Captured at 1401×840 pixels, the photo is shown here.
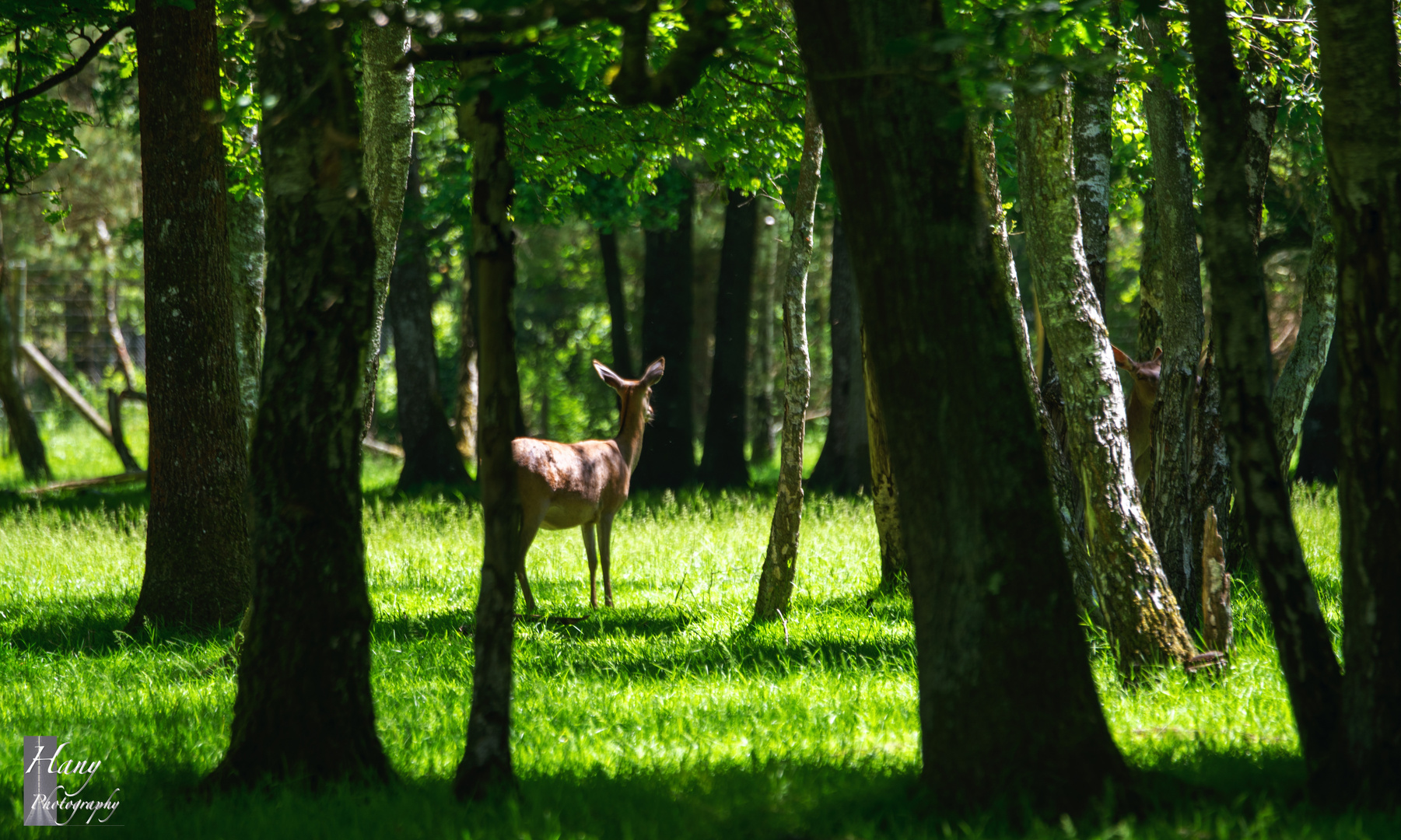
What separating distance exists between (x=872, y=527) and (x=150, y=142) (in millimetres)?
8168

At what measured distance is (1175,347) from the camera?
6992 mm

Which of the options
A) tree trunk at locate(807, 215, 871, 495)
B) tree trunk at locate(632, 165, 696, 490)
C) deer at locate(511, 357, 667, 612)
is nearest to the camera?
deer at locate(511, 357, 667, 612)

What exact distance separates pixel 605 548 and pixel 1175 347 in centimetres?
441

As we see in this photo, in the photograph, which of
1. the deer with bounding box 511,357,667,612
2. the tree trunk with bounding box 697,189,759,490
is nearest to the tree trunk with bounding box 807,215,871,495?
the tree trunk with bounding box 697,189,759,490

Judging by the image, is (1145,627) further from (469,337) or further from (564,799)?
(469,337)

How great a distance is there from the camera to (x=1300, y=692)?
13.1ft

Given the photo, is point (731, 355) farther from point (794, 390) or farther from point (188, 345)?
point (188, 345)

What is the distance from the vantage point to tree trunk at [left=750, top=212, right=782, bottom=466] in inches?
1095

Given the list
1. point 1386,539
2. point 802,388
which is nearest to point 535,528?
point 802,388

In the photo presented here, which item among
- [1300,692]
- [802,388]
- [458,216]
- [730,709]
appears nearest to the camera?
[1300,692]

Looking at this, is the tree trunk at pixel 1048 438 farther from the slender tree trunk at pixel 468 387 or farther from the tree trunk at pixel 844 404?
the slender tree trunk at pixel 468 387

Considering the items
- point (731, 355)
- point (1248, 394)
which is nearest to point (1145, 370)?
point (1248, 394)

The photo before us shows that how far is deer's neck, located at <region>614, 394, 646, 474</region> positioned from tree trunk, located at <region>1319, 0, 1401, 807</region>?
21.6 feet

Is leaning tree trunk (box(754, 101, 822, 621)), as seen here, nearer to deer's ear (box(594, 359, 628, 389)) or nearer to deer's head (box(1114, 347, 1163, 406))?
deer's ear (box(594, 359, 628, 389))
